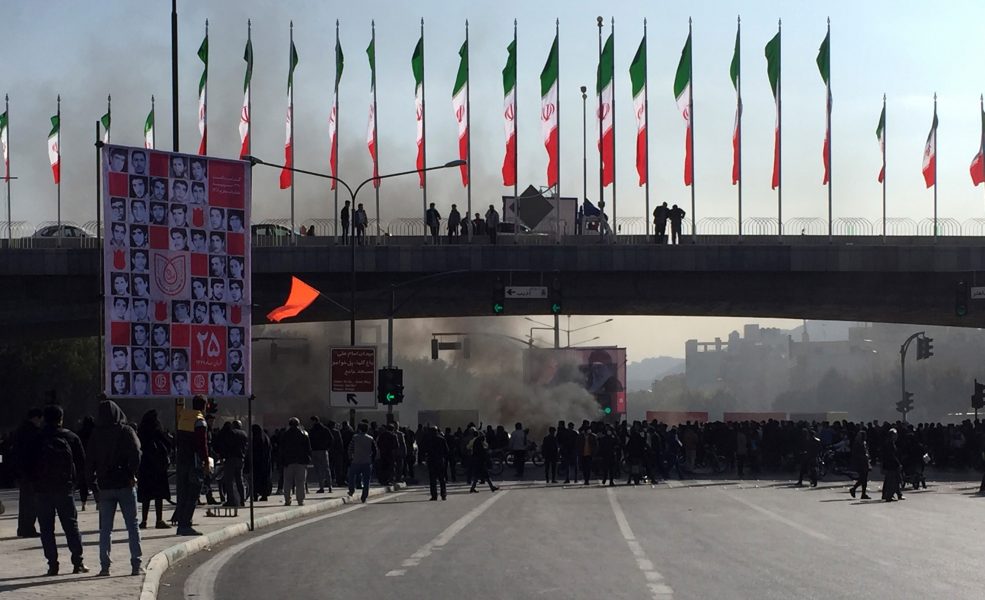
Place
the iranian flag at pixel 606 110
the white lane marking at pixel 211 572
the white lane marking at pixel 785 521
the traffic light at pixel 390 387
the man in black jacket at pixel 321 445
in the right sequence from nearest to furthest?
the white lane marking at pixel 211 572, the white lane marking at pixel 785 521, the man in black jacket at pixel 321 445, the traffic light at pixel 390 387, the iranian flag at pixel 606 110

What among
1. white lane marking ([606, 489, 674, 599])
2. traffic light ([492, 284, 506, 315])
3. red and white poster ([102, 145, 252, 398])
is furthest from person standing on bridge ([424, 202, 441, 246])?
red and white poster ([102, 145, 252, 398])

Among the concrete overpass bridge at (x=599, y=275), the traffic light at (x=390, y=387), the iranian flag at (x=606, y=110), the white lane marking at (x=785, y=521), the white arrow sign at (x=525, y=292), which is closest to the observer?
the white lane marking at (x=785, y=521)

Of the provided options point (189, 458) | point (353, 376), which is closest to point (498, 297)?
point (353, 376)

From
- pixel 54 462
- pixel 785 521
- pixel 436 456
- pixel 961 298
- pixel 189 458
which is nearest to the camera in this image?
pixel 54 462

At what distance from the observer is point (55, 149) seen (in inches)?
2424

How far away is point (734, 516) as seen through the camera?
84.7 feet

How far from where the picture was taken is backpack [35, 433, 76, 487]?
15188mm

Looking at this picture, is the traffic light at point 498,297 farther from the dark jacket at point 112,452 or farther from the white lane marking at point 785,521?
the dark jacket at point 112,452

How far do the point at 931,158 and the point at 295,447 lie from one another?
3876 centimetres

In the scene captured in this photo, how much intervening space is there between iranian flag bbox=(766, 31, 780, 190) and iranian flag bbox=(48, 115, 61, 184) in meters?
28.0

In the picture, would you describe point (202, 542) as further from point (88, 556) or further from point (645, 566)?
point (645, 566)

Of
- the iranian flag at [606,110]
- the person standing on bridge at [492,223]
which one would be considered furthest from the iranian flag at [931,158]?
the person standing on bridge at [492,223]

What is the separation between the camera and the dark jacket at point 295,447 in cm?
2931

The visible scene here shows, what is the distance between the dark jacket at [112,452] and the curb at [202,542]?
3.23 feet
